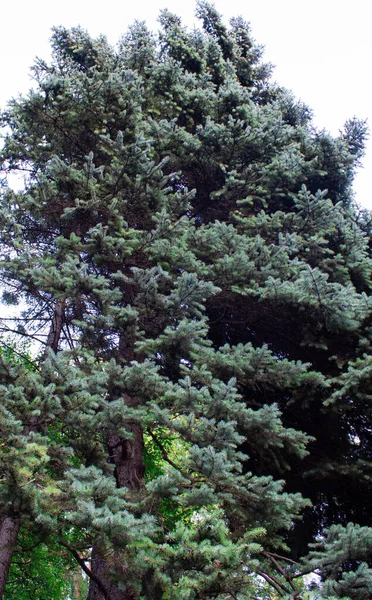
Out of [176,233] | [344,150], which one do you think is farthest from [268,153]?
[176,233]

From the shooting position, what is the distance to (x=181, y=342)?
5.09 metres

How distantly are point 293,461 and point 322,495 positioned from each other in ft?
2.73

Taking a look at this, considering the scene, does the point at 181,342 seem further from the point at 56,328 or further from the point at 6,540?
the point at 6,540

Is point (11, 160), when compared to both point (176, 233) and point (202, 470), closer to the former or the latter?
point (176, 233)

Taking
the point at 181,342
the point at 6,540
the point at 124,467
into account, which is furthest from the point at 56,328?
the point at 6,540

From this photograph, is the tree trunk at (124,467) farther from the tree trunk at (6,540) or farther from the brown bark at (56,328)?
the brown bark at (56,328)

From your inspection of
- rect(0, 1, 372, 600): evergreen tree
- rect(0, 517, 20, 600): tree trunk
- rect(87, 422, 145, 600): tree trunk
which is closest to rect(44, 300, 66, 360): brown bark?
rect(0, 1, 372, 600): evergreen tree

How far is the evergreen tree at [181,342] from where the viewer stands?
3514mm

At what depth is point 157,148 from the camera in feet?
24.9

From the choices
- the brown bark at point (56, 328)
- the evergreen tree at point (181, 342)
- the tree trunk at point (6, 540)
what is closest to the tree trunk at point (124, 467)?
the evergreen tree at point (181, 342)

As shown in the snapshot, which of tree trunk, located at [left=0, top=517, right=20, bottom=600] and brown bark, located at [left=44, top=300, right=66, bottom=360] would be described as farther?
brown bark, located at [left=44, top=300, right=66, bottom=360]

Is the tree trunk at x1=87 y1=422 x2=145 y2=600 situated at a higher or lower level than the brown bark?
lower

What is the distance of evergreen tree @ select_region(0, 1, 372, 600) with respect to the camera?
11.5 ft

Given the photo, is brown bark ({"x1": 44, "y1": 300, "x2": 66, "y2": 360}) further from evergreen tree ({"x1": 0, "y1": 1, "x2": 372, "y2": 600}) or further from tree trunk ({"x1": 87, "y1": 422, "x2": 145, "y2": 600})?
tree trunk ({"x1": 87, "y1": 422, "x2": 145, "y2": 600})
